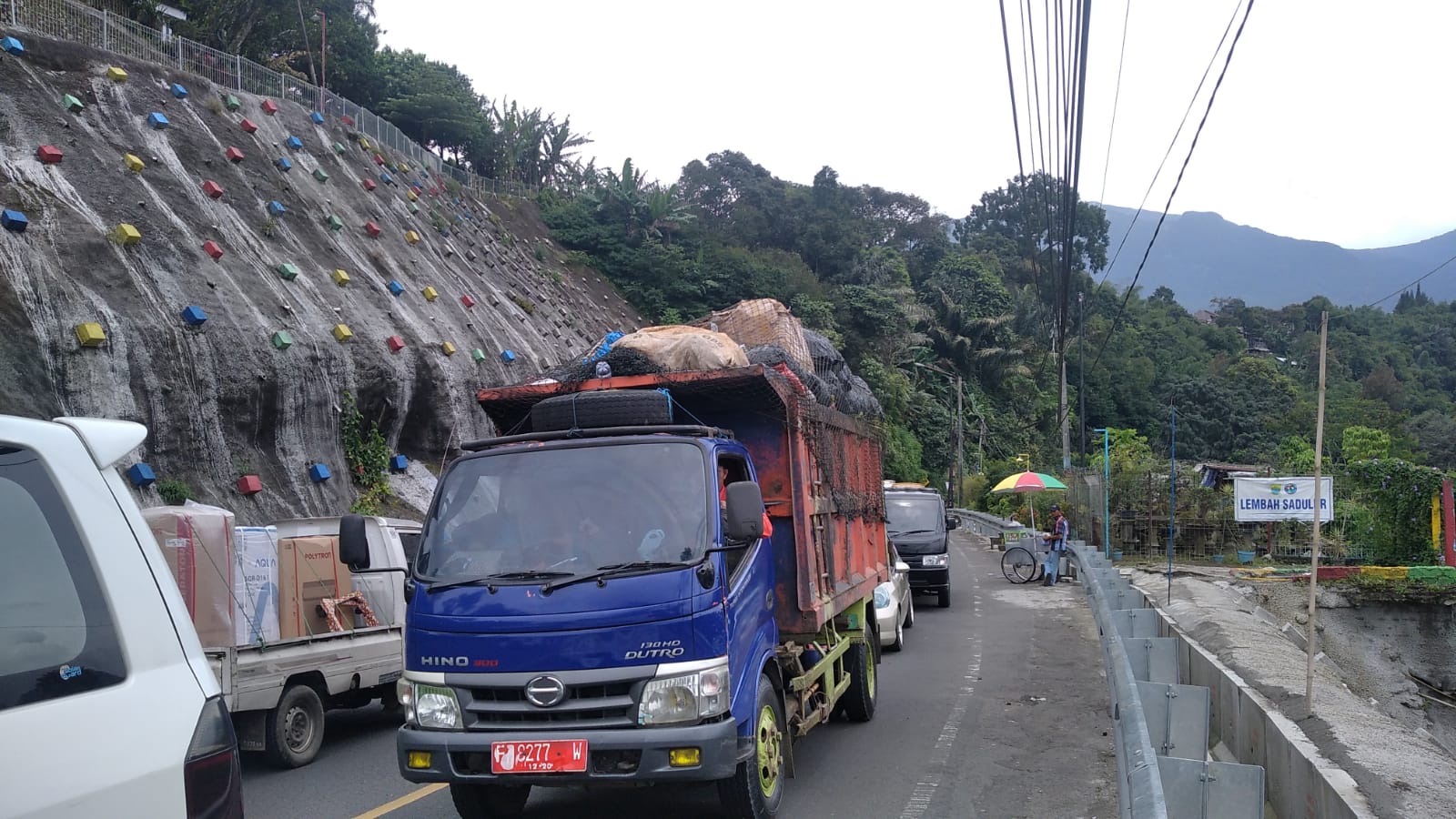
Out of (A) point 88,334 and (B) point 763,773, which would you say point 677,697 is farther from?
(A) point 88,334

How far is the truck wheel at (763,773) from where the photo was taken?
546 centimetres

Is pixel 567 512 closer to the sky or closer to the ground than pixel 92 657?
closer to the ground

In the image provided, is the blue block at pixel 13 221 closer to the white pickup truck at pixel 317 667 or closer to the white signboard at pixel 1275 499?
the white pickup truck at pixel 317 667

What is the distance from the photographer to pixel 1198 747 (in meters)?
5.98

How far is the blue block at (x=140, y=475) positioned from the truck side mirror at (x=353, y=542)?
1054 centimetres

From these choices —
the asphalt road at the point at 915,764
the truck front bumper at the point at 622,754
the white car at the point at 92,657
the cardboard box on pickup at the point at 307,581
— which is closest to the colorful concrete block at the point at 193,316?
the asphalt road at the point at 915,764

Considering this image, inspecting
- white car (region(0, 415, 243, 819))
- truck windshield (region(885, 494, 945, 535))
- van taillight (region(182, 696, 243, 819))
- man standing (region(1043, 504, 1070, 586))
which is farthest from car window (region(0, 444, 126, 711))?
man standing (region(1043, 504, 1070, 586))

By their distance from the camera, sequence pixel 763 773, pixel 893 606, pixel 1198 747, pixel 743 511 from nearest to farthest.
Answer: pixel 743 511
pixel 763 773
pixel 1198 747
pixel 893 606

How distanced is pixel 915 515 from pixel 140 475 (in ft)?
39.9

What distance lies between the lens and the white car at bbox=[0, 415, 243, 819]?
210cm

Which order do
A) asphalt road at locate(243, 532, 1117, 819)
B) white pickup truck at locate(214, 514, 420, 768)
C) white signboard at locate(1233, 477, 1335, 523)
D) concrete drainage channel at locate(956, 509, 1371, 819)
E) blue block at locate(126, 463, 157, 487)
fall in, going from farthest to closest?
white signboard at locate(1233, 477, 1335, 523) < blue block at locate(126, 463, 157, 487) < white pickup truck at locate(214, 514, 420, 768) < asphalt road at locate(243, 532, 1117, 819) < concrete drainage channel at locate(956, 509, 1371, 819)

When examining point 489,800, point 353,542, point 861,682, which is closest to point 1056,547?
point 861,682

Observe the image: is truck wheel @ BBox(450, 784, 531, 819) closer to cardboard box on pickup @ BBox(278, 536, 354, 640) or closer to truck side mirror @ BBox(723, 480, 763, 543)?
truck side mirror @ BBox(723, 480, 763, 543)

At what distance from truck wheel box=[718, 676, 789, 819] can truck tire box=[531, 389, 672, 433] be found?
→ 1674mm
